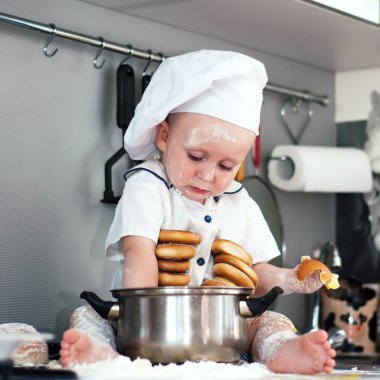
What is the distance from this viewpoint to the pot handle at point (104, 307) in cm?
111

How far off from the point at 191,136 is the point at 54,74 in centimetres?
32

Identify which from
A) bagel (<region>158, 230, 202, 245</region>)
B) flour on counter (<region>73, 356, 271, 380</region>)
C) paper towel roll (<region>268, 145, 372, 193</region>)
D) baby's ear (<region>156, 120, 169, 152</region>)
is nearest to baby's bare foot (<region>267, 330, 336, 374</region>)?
flour on counter (<region>73, 356, 271, 380</region>)

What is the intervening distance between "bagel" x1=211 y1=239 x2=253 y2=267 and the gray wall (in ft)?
0.87

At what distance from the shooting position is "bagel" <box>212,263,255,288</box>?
129cm

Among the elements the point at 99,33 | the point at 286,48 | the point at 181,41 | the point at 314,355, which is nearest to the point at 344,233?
the point at 286,48

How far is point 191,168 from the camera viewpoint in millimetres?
1272

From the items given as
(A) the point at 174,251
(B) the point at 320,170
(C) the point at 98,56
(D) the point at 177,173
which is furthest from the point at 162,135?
(B) the point at 320,170

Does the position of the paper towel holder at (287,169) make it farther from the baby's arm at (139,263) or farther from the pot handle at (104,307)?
the pot handle at (104,307)

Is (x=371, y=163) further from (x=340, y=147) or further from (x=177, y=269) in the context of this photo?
(x=177, y=269)

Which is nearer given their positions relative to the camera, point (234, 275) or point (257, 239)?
point (234, 275)

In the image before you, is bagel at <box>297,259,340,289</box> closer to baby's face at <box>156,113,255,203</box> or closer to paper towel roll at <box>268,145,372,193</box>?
baby's face at <box>156,113,255,203</box>

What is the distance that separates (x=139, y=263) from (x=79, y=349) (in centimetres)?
21

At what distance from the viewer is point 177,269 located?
126 centimetres

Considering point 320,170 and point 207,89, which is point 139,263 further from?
point 320,170
